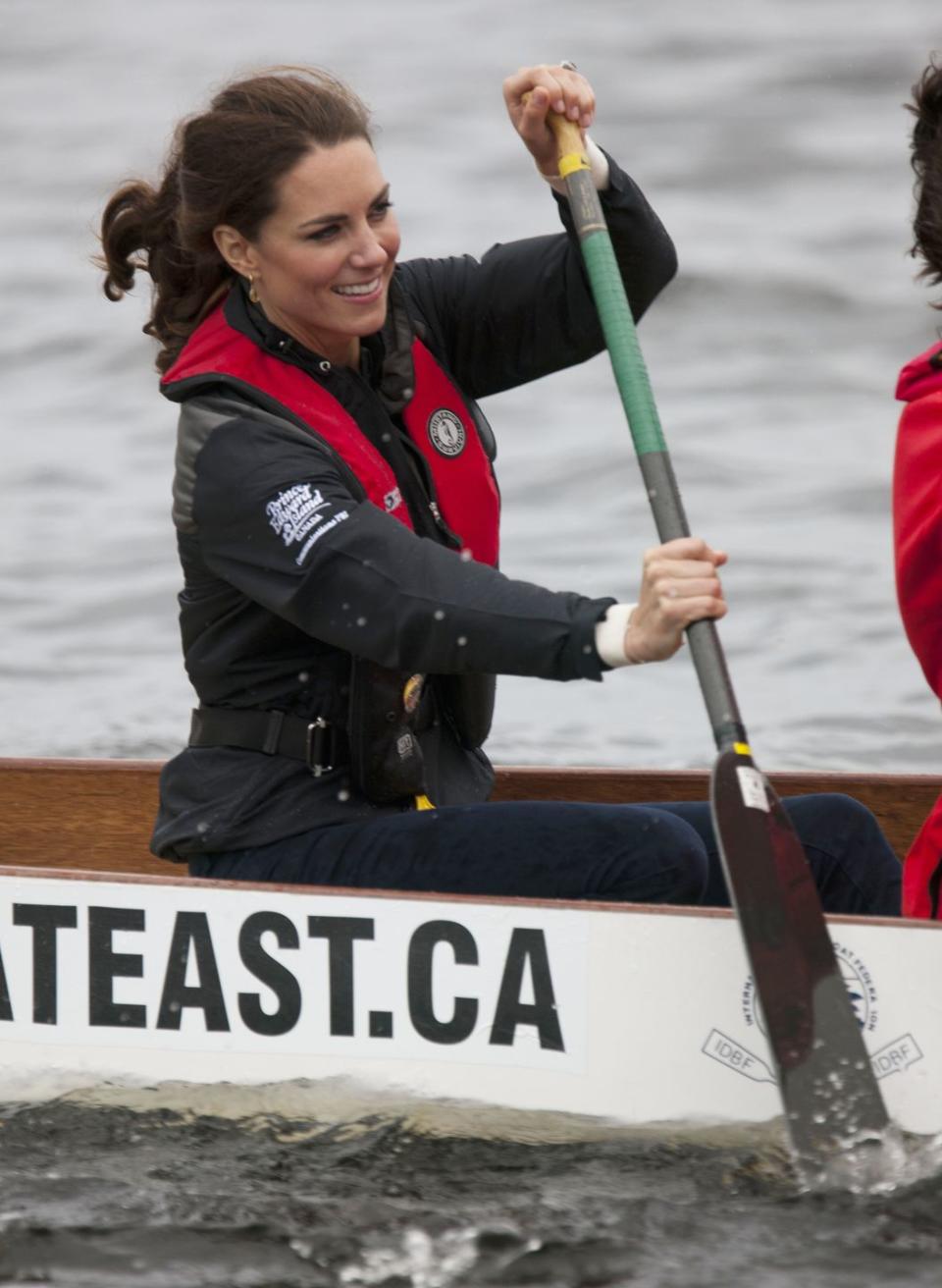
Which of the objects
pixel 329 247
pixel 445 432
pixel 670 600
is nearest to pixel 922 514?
pixel 670 600

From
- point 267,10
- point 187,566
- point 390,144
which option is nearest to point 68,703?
point 187,566

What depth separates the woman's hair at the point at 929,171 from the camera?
297cm

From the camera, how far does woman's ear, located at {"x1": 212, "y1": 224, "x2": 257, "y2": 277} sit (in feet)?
10.7

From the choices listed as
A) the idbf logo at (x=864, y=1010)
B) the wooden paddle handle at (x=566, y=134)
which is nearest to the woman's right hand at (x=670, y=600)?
the idbf logo at (x=864, y=1010)

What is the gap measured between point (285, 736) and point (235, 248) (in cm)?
79

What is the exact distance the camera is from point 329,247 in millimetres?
3229

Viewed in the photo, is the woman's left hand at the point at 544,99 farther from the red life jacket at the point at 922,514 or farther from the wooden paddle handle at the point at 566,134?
the red life jacket at the point at 922,514

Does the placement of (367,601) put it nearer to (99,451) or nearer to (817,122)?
(99,451)

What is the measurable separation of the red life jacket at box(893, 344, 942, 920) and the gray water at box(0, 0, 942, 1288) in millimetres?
856

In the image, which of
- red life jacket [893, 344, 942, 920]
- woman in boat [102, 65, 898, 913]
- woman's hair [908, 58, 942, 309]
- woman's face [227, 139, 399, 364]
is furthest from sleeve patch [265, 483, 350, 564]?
woman's hair [908, 58, 942, 309]

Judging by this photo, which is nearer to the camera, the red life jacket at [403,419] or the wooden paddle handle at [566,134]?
the red life jacket at [403,419]

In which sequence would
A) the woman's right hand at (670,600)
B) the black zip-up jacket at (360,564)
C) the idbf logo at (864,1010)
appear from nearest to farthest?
the woman's right hand at (670,600)
the black zip-up jacket at (360,564)
the idbf logo at (864,1010)

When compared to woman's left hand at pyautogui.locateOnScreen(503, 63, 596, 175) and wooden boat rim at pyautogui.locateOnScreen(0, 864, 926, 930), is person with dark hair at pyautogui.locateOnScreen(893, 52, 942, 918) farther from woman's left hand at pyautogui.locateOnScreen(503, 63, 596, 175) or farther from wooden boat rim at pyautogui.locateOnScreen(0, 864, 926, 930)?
woman's left hand at pyautogui.locateOnScreen(503, 63, 596, 175)

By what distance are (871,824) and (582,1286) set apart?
930 millimetres
